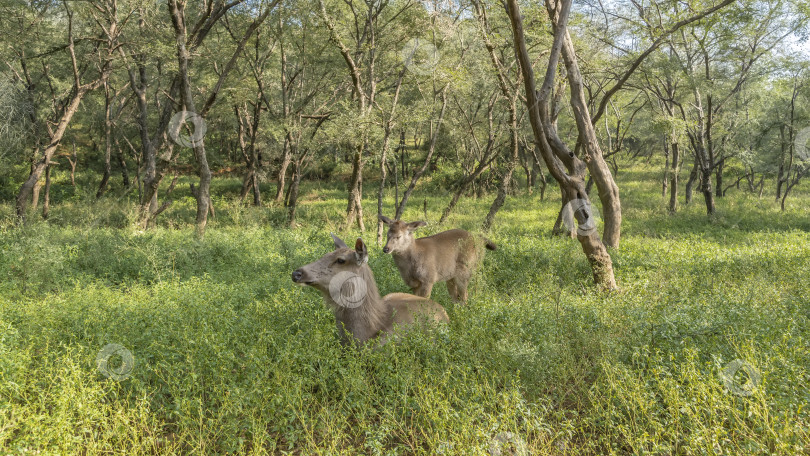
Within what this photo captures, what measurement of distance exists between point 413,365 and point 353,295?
1.21 metres

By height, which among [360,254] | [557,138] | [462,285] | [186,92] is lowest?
[462,285]

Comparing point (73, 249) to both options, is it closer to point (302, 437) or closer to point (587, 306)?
point (302, 437)

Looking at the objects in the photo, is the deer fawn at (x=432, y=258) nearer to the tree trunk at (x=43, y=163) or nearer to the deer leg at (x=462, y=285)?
the deer leg at (x=462, y=285)

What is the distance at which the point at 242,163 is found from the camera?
41.6 metres

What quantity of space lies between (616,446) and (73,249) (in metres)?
11.4

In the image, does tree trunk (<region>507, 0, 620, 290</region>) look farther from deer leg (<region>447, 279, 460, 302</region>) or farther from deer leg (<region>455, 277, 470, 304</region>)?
deer leg (<region>447, 279, 460, 302</region>)

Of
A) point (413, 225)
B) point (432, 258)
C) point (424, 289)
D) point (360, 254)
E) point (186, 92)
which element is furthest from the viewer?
point (186, 92)

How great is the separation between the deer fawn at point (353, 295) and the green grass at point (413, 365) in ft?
1.02

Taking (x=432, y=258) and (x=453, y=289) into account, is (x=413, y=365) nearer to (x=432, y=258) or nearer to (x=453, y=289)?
(x=432, y=258)

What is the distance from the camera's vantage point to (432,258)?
8.34 m

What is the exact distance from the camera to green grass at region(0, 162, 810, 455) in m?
3.88

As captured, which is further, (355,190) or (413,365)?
(355,190)

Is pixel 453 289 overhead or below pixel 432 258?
below

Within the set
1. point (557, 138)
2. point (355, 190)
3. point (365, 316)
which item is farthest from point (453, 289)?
point (355, 190)
